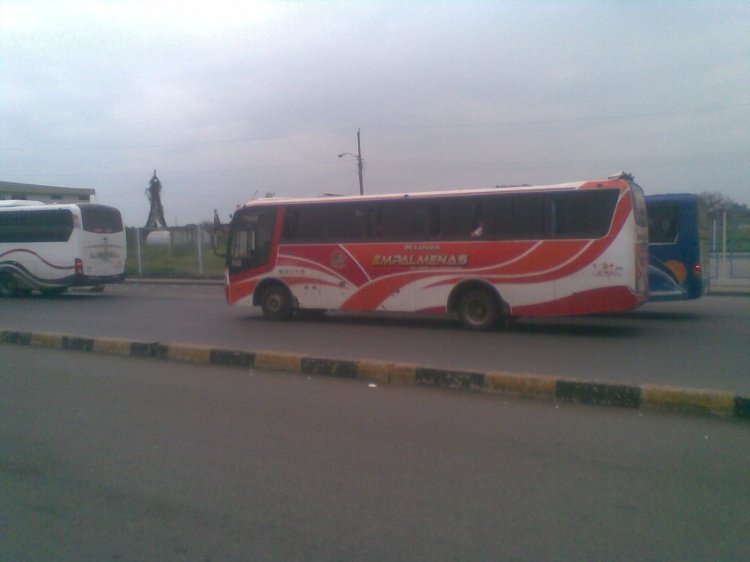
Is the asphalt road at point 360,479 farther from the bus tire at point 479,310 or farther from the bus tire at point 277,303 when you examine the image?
the bus tire at point 277,303

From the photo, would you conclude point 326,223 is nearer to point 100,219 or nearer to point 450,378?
point 450,378

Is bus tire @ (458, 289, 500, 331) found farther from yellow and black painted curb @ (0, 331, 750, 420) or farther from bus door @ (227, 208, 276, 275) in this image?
yellow and black painted curb @ (0, 331, 750, 420)

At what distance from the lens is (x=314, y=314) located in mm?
16891

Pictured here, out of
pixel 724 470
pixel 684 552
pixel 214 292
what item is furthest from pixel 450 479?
pixel 214 292

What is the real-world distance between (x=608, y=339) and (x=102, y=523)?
9701 mm

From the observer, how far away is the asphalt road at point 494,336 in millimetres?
9378

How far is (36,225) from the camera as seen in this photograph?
2280 centimetres

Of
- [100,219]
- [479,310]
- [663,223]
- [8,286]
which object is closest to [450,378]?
[479,310]

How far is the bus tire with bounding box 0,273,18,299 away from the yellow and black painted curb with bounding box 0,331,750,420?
1332cm

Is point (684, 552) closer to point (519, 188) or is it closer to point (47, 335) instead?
point (519, 188)

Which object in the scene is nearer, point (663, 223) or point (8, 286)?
point (663, 223)

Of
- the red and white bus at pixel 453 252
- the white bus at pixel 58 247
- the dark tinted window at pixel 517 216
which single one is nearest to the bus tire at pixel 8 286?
the white bus at pixel 58 247

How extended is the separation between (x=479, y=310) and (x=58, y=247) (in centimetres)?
1550

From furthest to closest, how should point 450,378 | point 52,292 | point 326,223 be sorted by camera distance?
point 52,292
point 326,223
point 450,378
